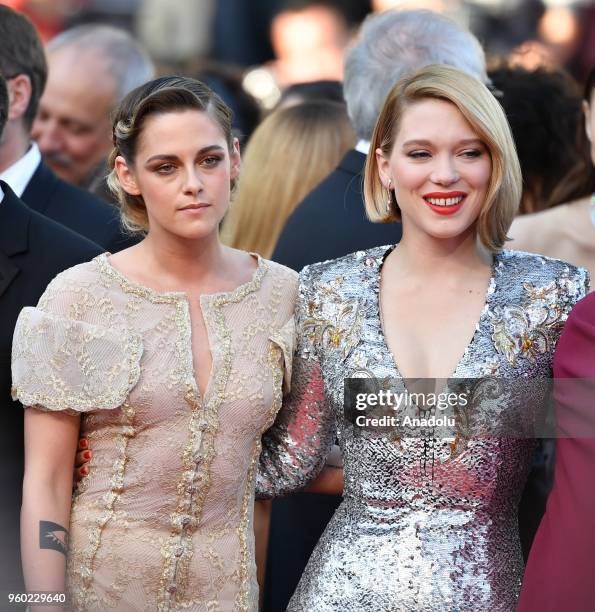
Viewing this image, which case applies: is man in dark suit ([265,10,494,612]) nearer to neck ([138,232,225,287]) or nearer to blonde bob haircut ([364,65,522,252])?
blonde bob haircut ([364,65,522,252])

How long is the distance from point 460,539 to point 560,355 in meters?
0.50

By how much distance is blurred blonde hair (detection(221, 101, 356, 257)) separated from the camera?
4.91 m

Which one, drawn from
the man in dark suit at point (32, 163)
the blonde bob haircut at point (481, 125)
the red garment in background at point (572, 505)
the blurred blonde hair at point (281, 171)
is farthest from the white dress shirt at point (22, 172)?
the red garment in background at point (572, 505)

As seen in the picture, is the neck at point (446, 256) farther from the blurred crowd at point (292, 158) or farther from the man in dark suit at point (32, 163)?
the man in dark suit at point (32, 163)

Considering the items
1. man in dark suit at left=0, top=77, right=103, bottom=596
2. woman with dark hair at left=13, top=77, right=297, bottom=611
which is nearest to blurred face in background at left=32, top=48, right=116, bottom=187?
man in dark suit at left=0, top=77, right=103, bottom=596

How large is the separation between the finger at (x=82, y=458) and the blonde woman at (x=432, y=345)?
0.54m

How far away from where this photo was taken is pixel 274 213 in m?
4.92

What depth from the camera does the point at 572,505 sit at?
9.23ft

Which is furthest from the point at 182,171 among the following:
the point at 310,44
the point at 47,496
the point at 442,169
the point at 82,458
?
the point at 310,44

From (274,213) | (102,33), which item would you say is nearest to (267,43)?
(102,33)

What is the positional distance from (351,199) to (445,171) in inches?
40.3

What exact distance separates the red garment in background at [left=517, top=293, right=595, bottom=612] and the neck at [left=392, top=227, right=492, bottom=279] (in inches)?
15.8

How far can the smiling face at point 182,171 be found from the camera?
10.5 feet

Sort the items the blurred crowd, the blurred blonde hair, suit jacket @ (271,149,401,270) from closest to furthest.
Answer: suit jacket @ (271,149,401,270)
the blurred crowd
the blurred blonde hair
